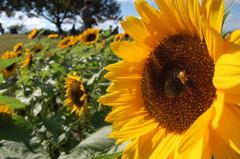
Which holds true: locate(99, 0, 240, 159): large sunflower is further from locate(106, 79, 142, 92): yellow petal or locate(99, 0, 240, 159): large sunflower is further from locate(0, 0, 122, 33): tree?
locate(0, 0, 122, 33): tree

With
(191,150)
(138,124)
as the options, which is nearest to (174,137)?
(138,124)

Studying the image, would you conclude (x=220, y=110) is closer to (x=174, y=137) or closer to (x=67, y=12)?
(x=174, y=137)

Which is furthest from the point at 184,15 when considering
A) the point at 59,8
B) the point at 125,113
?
the point at 59,8

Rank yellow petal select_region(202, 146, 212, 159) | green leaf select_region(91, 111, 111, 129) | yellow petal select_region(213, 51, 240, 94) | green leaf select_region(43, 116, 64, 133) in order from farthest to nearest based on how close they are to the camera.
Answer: green leaf select_region(43, 116, 64, 133) < green leaf select_region(91, 111, 111, 129) < yellow petal select_region(202, 146, 212, 159) < yellow petal select_region(213, 51, 240, 94)

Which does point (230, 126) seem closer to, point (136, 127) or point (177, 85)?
point (177, 85)

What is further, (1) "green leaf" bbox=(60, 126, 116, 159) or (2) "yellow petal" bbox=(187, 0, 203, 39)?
(1) "green leaf" bbox=(60, 126, 116, 159)

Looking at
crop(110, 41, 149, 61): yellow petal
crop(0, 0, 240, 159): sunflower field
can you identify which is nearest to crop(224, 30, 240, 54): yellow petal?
crop(0, 0, 240, 159): sunflower field
